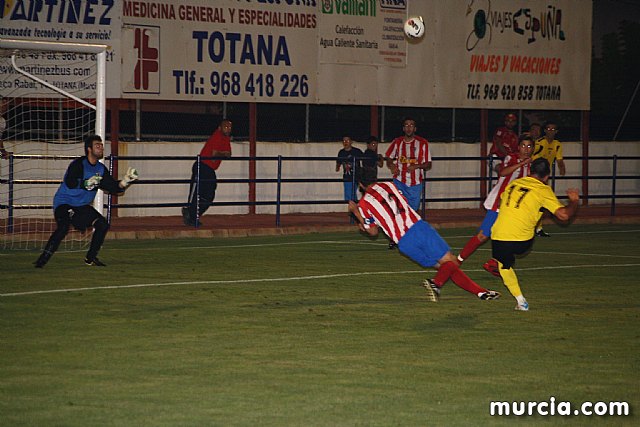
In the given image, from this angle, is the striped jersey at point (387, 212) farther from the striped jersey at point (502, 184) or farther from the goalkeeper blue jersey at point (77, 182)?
the goalkeeper blue jersey at point (77, 182)

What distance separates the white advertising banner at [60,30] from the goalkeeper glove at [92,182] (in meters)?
6.38

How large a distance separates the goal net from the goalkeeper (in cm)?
332

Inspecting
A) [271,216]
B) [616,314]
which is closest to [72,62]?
[271,216]

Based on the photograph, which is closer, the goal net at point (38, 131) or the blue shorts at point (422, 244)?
the blue shorts at point (422, 244)

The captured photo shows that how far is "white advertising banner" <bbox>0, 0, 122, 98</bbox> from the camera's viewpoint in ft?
70.3

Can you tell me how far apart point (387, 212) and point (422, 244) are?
491 millimetres

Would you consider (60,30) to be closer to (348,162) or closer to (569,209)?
(348,162)

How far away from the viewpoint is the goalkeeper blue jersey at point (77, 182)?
15.9 meters

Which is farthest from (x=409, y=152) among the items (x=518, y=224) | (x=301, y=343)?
(x=301, y=343)

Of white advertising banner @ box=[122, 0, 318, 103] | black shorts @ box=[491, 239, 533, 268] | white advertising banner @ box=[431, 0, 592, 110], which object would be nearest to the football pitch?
black shorts @ box=[491, 239, 533, 268]

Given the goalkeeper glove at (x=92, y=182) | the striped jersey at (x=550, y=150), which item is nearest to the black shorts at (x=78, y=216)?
the goalkeeper glove at (x=92, y=182)

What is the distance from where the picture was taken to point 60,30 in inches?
857

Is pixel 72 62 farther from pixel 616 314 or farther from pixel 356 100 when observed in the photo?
pixel 616 314

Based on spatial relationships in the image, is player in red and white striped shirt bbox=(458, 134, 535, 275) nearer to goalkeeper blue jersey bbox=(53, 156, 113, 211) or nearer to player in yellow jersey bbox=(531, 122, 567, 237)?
goalkeeper blue jersey bbox=(53, 156, 113, 211)
